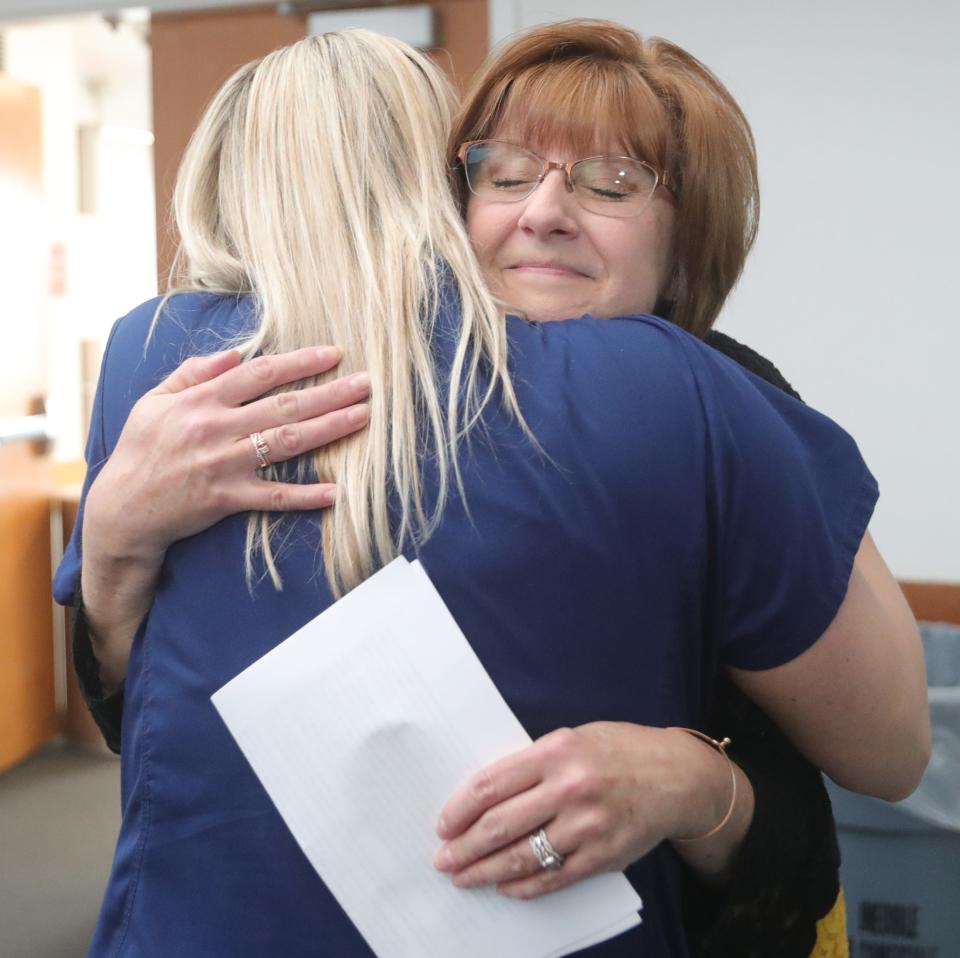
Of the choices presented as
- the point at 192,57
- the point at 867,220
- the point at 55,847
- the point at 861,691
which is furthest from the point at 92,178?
the point at 861,691

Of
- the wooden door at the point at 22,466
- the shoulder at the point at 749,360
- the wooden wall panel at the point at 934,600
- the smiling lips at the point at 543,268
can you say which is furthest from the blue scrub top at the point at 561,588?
the wooden door at the point at 22,466

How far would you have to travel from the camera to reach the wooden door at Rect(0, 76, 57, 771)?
363cm

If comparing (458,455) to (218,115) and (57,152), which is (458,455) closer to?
(218,115)

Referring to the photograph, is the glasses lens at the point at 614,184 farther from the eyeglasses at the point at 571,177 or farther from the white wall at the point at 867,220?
the white wall at the point at 867,220

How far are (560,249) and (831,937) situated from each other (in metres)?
0.71

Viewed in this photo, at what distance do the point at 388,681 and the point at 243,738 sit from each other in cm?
11

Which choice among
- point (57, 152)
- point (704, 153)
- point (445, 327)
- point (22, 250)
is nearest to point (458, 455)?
point (445, 327)

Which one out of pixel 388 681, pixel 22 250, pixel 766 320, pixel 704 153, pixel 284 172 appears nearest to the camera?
pixel 388 681

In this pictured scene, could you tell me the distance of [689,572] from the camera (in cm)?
74

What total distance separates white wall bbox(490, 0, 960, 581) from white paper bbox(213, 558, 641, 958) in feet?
6.77

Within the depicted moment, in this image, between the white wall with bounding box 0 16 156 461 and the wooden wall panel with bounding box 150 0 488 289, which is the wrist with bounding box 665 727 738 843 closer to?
the wooden wall panel with bounding box 150 0 488 289

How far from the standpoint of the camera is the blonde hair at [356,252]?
0.71 meters

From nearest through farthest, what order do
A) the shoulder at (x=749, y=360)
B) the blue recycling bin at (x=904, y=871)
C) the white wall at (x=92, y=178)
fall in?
the shoulder at (x=749, y=360), the blue recycling bin at (x=904, y=871), the white wall at (x=92, y=178)

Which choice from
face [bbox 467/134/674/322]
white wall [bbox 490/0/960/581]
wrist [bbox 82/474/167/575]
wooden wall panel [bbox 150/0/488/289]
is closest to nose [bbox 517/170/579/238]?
face [bbox 467/134/674/322]
